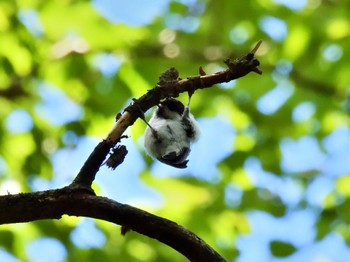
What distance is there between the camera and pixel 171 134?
2.87 meters

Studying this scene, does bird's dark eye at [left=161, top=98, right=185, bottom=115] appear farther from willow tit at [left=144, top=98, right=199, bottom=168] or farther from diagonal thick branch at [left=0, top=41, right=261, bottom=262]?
diagonal thick branch at [left=0, top=41, right=261, bottom=262]

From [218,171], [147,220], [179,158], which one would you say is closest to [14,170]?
[218,171]

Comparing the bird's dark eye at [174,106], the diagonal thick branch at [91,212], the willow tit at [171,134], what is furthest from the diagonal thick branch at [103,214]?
the bird's dark eye at [174,106]

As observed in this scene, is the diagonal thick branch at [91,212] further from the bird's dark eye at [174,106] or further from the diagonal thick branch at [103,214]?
the bird's dark eye at [174,106]

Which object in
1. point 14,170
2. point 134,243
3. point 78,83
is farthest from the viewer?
point 78,83

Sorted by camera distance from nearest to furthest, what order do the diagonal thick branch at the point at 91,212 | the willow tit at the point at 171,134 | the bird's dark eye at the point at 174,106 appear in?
1. the diagonal thick branch at the point at 91,212
2. the willow tit at the point at 171,134
3. the bird's dark eye at the point at 174,106

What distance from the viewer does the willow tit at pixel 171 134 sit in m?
2.69

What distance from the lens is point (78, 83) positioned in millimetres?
6148

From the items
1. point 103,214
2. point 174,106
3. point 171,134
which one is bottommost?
point 103,214


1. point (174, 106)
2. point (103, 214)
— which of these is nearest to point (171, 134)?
point (174, 106)

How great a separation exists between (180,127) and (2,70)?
3212 mm

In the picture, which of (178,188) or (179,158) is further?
(178,188)

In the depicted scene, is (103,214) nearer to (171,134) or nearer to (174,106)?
(171,134)

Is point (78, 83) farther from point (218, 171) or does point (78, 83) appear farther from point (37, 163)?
point (218, 171)
